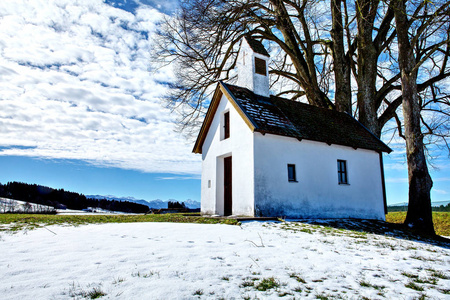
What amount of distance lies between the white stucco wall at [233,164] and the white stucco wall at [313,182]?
1.43 ft

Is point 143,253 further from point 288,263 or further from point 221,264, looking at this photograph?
point 288,263

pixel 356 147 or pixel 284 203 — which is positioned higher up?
pixel 356 147

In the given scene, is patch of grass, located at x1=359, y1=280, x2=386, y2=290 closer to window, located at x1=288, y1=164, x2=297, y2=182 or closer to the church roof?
the church roof

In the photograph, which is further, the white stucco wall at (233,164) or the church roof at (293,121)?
the church roof at (293,121)

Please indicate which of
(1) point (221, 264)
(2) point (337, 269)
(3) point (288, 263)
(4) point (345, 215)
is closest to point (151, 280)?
(1) point (221, 264)

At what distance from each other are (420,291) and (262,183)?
25.3 feet

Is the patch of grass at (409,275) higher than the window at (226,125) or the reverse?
the reverse

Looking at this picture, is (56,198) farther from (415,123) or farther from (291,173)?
(415,123)

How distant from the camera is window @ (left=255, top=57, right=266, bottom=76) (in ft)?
49.9

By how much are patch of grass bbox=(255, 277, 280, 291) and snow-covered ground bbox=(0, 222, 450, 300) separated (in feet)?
0.04

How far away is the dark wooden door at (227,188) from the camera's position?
1405 cm

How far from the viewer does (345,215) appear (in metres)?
13.9

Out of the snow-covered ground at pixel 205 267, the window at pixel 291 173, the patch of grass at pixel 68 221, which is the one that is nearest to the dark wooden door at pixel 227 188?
the window at pixel 291 173

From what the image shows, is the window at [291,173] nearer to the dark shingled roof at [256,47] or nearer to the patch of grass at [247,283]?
the dark shingled roof at [256,47]
